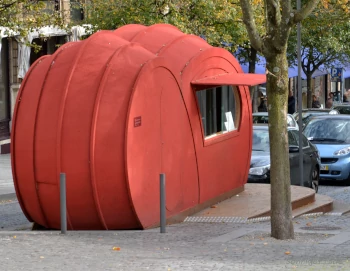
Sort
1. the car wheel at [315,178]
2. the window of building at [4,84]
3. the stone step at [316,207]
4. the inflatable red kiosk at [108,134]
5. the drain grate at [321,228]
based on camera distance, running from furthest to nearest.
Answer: the window of building at [4,84] → the car wheel at [315,178] → the stone step at [316,207] → the drain grate at [321,228] → the inflatable red kiosk at [108,134]

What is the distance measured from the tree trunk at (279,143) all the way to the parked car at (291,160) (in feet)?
23.9

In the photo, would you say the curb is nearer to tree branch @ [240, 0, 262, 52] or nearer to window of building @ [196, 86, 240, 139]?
window of building @ [196, 86, 240, 139]

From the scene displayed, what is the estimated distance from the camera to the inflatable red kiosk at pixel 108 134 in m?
12.9

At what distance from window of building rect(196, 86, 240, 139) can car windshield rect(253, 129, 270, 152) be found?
10.2ft

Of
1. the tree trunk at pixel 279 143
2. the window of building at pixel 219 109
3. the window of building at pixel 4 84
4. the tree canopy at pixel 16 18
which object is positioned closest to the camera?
the tree trunk at pixel 279 143

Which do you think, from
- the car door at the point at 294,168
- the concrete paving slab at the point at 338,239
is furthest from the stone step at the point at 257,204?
the concrete paving slab at the point at 338,239

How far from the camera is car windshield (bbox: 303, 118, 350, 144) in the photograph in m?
23.7

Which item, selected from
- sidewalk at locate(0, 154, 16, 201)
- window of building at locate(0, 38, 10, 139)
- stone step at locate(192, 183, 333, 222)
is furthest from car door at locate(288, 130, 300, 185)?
window of building at locate(0, 38, 10, 139)

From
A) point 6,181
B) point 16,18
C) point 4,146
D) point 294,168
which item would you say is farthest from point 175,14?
point 294,168

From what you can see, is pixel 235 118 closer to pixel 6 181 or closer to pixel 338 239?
pixel 338 239

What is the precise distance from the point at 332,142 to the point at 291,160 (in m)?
3.95

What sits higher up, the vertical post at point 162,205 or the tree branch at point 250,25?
the tree branch at point 250,25

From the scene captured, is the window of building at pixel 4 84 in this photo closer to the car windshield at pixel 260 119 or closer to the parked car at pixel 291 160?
the car windshield at pixel 260 119

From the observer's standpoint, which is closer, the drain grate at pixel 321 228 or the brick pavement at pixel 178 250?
the brick pavement at pixel 178 250
